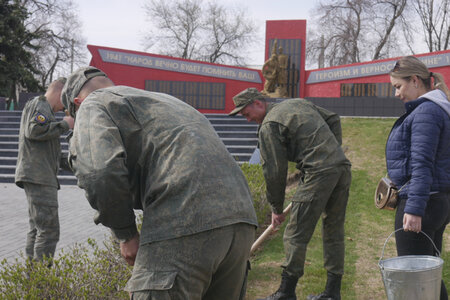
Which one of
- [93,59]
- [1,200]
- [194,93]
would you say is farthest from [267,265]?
[93,59]

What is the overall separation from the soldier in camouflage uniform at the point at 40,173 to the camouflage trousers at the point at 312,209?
2.12 m

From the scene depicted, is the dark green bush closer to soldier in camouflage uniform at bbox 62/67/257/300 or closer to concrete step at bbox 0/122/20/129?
soldier in camouflage uniform at bbox 62/67/257/300

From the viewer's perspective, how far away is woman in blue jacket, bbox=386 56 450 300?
8.56ft

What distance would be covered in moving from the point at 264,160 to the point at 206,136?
1.84 m

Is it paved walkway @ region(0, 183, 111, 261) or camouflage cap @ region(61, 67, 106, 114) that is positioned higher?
camouflage cap @ region(61, 67, 106, 114)

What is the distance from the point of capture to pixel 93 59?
20.7m

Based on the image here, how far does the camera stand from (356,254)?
5406 millimetres

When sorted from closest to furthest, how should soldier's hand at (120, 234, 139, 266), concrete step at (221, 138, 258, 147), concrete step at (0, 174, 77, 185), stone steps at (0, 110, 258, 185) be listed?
soldier's hand at (120, 234, 139, 266) < concrete step at (0, 174, 77, 185) < stone steps at (0, 110, 258, 185) < concrete step at (221, 138, 258, 147)

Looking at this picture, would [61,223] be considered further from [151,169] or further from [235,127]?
[235,127]

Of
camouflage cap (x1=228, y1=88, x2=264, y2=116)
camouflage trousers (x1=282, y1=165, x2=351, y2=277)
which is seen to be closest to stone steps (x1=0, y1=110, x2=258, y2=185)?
camouflage cap (x1=228, y1=88, x2=264, y2=116)

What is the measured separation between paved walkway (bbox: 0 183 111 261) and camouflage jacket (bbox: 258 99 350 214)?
2.50m

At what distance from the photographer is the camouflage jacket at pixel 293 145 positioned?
3580 millimetres

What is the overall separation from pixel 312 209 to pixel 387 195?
2.62 feet

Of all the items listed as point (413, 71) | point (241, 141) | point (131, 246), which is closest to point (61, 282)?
point (131, 246)
